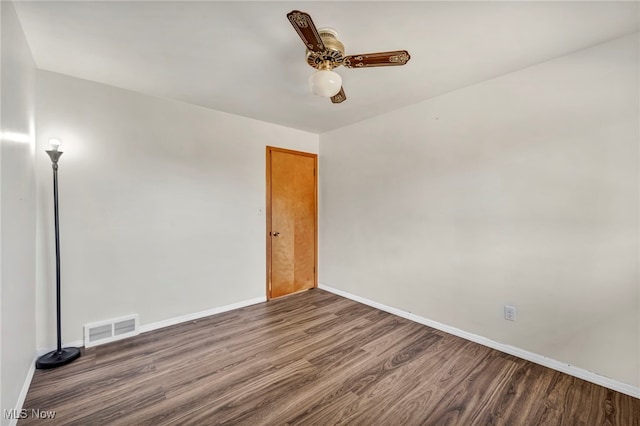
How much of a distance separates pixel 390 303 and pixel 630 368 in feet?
6.32

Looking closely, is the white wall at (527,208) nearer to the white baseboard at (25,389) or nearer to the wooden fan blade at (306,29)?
the wooden fan blade at (306,29)

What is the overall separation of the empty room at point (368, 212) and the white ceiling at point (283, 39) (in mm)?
18

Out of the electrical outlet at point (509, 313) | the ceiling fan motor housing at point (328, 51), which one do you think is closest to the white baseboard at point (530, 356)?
the electrical outlet at point (509, 313)

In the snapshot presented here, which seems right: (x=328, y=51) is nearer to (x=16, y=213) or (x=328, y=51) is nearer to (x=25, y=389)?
(x=16, y=213)

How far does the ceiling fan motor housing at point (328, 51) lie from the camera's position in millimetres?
Answer: 1695

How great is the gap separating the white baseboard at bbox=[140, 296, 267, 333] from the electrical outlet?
2.74 meters

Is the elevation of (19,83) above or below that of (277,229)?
above

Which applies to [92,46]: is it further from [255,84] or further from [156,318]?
[156,318]

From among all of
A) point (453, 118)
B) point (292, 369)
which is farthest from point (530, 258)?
point (292, 369)

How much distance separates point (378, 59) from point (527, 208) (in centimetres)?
175

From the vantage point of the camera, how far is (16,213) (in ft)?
5.40

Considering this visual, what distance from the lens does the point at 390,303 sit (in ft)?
10.8

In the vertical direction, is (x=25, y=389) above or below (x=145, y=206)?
below

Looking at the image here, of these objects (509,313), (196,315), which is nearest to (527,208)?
(509,313)
